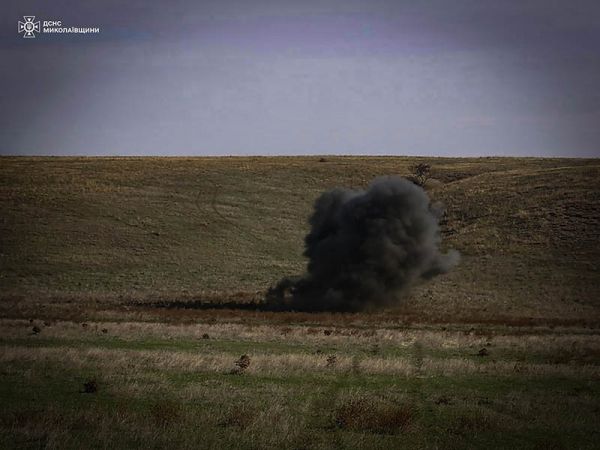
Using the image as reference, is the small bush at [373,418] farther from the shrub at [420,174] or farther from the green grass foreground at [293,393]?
the shrub at [420,174]

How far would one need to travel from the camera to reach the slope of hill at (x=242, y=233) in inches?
2381

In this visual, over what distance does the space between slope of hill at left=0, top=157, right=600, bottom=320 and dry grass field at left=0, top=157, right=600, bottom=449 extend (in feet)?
1.13

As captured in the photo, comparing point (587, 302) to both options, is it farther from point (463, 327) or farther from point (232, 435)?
point (232, 435)

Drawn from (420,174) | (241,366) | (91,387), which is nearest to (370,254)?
(241,366)

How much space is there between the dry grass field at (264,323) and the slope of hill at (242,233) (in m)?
0.34

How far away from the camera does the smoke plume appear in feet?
166

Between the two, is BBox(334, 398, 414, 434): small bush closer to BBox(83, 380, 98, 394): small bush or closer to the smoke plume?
BBox(83, 380, 98, 394): small bush

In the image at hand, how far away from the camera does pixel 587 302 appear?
57250mm

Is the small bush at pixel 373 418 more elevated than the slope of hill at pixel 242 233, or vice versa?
the small bush at pixel 373 418

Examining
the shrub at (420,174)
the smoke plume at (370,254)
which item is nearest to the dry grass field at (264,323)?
the smoke plume at (370,254)

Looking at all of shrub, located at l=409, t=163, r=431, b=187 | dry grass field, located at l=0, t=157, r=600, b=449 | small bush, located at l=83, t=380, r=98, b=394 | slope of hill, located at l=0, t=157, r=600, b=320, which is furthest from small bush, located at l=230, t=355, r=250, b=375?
shrub, located at l=409, t=163, r=431, b=187

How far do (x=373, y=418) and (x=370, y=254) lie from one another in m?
36.9

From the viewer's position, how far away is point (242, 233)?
84125 millimetres

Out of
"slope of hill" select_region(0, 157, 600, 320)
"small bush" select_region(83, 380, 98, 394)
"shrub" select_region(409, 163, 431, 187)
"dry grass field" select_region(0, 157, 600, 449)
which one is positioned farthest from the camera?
"shrub" select_region(409, 163, 431, 187)
